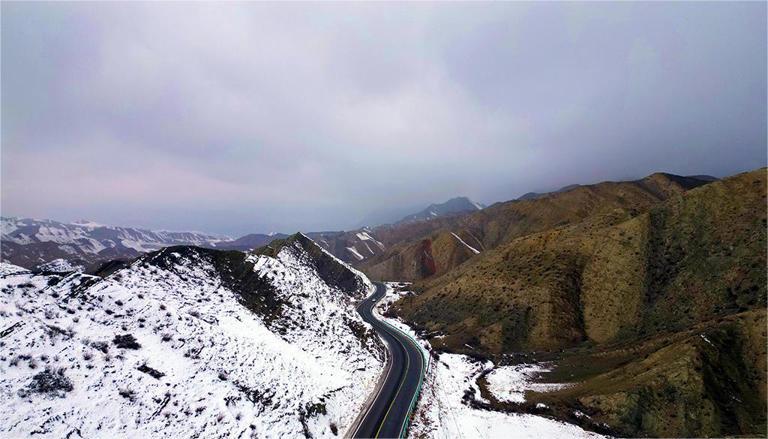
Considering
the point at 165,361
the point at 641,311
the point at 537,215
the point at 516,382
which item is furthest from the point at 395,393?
the point at 537,215

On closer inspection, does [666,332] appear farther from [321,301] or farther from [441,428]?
[321,301]

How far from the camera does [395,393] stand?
4322cm

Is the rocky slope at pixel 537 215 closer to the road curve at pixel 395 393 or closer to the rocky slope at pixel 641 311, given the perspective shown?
the rocky slope at pixel 641 311

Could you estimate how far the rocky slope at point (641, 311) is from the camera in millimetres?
36844

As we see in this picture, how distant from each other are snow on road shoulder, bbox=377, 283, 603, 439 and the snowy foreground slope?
27.4 feet

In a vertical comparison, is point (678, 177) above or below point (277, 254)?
above

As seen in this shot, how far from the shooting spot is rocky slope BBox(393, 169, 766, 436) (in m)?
36.8

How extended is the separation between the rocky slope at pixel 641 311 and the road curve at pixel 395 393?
9796 mm

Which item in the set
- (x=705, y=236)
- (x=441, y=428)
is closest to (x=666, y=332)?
(x=705, y=236)

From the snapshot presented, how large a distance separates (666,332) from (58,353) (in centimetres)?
7523

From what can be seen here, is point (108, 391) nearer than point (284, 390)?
Yes

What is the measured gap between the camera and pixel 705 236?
199 feet

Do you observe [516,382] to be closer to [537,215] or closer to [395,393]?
[395,393]

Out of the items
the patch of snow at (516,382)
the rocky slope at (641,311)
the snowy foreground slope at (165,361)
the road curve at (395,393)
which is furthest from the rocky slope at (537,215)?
the snowy foreground slope at (165,361)
